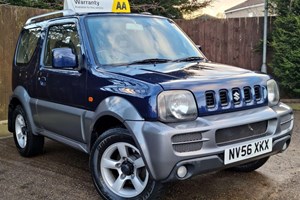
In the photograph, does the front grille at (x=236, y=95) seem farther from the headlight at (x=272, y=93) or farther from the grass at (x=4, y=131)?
the grass at (x=4, y=131)

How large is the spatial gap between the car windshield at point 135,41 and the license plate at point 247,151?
51.0 inches

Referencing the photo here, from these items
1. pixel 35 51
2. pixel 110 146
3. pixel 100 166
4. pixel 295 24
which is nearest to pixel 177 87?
pixel 110 146

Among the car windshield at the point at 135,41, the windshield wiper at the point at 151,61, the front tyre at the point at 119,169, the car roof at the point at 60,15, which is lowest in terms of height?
the front tyre at the point at 119,169

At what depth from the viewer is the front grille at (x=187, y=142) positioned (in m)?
3.11

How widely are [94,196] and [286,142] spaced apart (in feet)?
6.40

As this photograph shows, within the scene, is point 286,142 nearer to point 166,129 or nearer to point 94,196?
point 166,129

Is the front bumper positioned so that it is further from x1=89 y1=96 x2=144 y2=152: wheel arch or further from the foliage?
the foliage

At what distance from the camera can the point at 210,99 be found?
3.39 metres

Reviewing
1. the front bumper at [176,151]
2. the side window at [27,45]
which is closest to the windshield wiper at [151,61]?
the front bumper at [176,151]

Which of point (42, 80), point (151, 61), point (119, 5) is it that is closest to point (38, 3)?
point (119, 5)

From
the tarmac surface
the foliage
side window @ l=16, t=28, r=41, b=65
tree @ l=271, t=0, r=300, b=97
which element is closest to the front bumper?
the tarmac surface

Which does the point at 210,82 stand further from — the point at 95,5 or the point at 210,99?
the point at 95,5

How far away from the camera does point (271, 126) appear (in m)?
3.67

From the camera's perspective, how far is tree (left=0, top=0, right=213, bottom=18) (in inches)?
461
